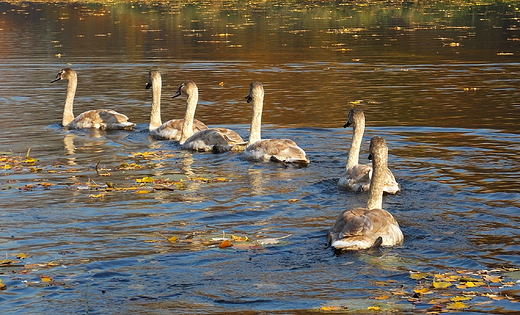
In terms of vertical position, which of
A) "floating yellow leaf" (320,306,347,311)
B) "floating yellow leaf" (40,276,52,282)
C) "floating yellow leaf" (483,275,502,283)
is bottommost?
"floating yellow leaf" (40,276,52,282)

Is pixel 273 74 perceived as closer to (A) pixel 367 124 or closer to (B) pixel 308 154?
(A) pixel 367 124

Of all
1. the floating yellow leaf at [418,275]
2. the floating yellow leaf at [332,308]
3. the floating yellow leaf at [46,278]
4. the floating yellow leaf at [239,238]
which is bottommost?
the floating yellow leaf at [239,238]

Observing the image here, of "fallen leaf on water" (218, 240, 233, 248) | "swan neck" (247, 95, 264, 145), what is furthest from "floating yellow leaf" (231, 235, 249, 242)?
"swan neck" (247, 95, 264, 145)

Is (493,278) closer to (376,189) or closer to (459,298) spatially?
(459,298)

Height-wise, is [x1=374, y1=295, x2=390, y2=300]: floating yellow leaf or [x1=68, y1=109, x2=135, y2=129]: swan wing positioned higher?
[x1=374, y1=295, x2=390, y2=300]: floating yellow leaf

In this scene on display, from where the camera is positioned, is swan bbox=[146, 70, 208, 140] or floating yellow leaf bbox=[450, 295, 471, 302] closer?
floating yellow leaf bbox=[450, 295, 471, 302]

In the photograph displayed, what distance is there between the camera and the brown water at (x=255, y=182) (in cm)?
992

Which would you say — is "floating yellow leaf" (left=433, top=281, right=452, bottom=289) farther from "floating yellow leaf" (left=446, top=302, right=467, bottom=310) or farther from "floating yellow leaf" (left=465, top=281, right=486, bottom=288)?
"floating yellow leaf" (left=446, top=302, right=467, bottom=310)

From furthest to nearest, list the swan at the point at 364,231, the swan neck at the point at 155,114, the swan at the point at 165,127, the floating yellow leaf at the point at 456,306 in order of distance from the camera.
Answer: the swan neck at the point at 155,114, the swan at the point at 165,127, the swan at the point at 364,231, the floating yellow leaf at the point at 456,306

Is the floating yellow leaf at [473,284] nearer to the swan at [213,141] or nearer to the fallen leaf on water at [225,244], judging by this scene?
the fallen leaf on water at [225,244]

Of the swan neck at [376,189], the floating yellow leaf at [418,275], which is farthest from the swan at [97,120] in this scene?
the floating yellow leaf at [418,275]

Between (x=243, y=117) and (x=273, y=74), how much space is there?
332 inches

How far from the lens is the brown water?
9922mm

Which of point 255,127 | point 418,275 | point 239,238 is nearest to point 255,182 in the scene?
point 255,127
